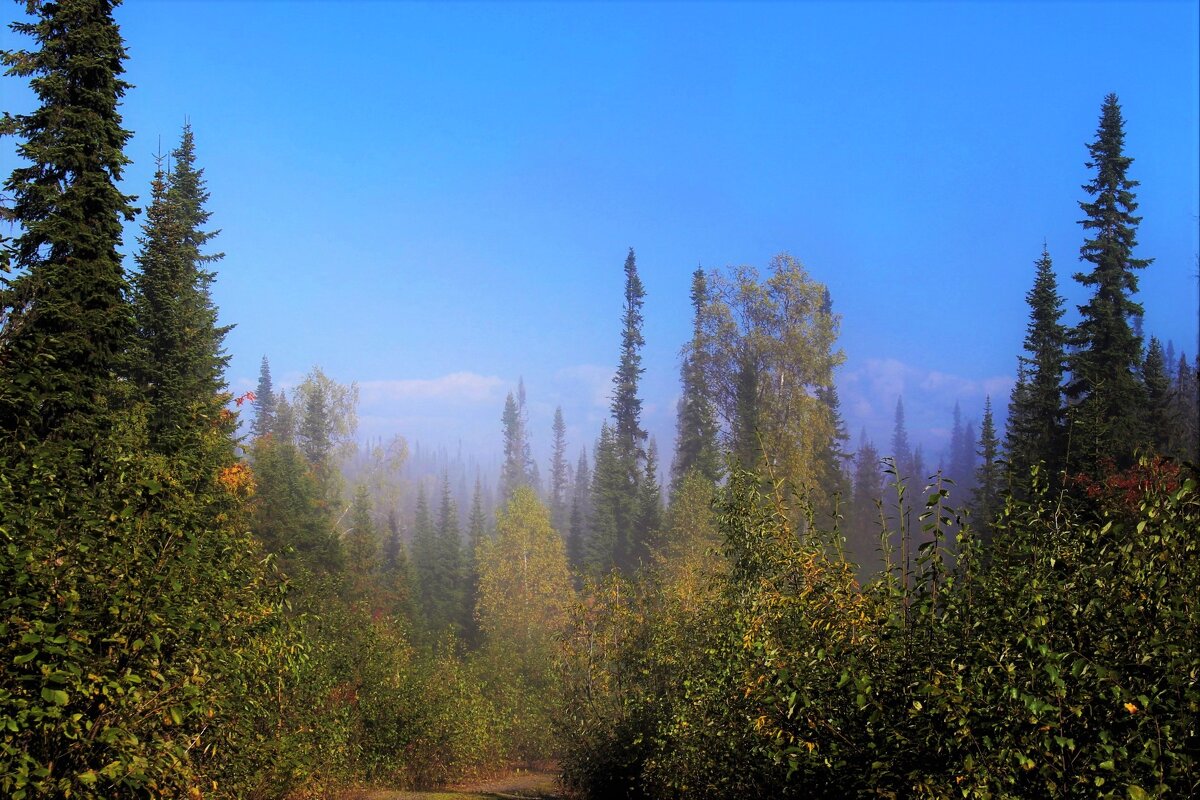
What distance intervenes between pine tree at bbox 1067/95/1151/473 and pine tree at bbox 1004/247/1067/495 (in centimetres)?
100

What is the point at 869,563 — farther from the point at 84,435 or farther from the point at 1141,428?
the point at 84,435

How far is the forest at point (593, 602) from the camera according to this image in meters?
5.66

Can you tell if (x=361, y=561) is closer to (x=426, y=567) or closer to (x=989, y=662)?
(x=426, y=567)

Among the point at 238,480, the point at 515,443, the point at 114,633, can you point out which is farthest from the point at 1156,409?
the point at 515,443

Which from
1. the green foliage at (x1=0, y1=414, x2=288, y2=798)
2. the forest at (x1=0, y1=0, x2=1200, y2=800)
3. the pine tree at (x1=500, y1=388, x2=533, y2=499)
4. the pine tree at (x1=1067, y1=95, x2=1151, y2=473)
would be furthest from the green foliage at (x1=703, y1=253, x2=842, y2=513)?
the pine tree at (x1=500, y1=388, x2=533, y2=499)

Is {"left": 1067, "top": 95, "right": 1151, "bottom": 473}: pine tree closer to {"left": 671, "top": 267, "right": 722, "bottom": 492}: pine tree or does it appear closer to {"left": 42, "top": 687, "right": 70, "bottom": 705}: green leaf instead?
{"left": 671, "top": 267, "right": 722, "bottom": 492}: pine tree

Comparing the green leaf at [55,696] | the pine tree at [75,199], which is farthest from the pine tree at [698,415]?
the green leaf at [55,696]

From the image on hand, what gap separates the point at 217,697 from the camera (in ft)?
23.4

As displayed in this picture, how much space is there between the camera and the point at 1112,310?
38.1 meters

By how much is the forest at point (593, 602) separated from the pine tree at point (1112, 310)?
0.16m

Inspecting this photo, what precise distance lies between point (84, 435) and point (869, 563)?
88262 mm

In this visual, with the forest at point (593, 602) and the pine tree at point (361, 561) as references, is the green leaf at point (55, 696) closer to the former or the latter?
the forest at point (593, 602)

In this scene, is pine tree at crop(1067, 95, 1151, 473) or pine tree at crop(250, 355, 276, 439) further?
pine tree at crop(250, 355, 276, 439)

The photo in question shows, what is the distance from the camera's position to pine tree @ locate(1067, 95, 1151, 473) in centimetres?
3594
